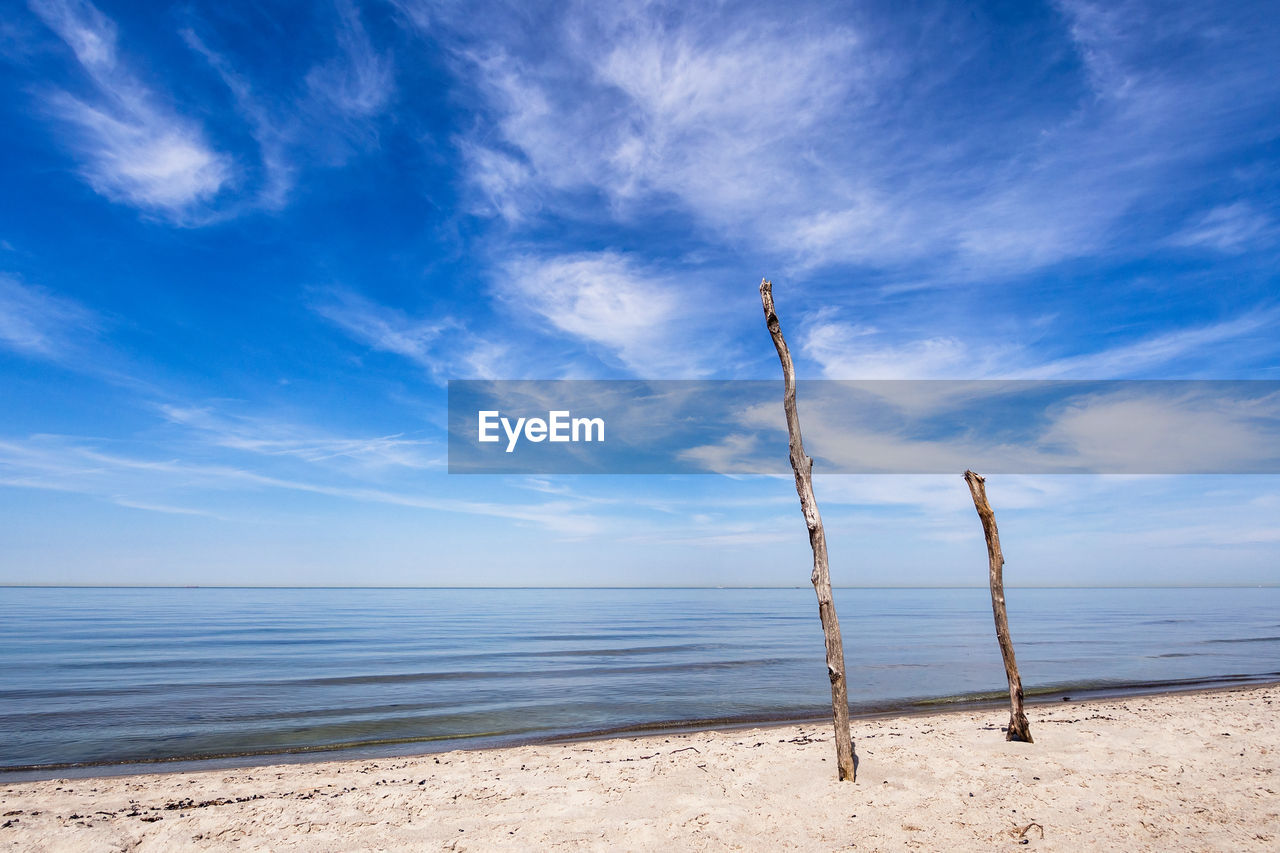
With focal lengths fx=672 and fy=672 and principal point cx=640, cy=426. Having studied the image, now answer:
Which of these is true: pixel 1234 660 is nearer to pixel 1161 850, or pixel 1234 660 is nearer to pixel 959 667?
pixel 959 667

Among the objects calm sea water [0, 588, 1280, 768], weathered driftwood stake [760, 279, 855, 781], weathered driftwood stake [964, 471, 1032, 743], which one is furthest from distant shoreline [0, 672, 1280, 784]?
weathered driftwood stake [760, 279, 855, 781]

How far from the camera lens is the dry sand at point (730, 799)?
6.64m

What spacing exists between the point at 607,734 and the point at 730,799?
6.70 m

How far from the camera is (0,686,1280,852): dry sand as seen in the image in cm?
664

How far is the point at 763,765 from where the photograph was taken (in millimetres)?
9078

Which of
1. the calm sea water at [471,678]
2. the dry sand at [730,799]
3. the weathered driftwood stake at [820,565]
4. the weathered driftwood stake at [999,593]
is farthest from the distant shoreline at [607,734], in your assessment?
the weathered driftwood stake at [820,565]

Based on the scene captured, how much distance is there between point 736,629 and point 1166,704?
99.4ft

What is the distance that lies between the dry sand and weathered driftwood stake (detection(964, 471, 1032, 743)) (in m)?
0.38

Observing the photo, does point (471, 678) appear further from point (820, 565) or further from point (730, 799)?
point (820, 565)

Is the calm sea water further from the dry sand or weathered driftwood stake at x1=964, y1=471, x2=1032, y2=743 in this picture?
weathered driftwood stake at x1=964, y1=471, x2=1032, y2=743

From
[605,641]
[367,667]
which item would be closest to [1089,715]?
[367,667]

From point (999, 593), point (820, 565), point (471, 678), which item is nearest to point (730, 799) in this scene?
point (820, 565)

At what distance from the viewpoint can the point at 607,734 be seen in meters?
13.8

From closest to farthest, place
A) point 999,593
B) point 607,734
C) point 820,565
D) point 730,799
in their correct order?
point 730,799, point 820,565, point 999,593, point 607,734
